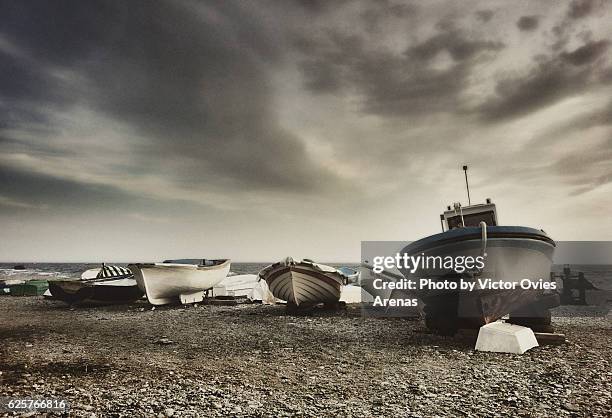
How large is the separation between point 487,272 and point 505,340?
1982mm

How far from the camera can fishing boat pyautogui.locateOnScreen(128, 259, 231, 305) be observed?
1850 centimetres

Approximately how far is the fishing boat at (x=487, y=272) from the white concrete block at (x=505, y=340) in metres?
0.67

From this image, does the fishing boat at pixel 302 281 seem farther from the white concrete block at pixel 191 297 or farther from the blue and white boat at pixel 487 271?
the blue and white boat at pixel 487 271

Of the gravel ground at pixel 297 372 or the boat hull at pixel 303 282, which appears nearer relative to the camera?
the gravel ground at pixel 297 372

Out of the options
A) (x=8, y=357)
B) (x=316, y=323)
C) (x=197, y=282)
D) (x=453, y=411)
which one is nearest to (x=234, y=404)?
(x=453, y=411)

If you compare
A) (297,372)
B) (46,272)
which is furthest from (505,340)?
(46,272)

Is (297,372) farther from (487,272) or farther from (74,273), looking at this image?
(74,273)

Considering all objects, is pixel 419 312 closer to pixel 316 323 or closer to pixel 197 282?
pixel 316 323

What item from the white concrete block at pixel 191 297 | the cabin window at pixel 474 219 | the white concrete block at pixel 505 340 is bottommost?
the white concrete block at pixel 505 340

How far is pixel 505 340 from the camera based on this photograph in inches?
350

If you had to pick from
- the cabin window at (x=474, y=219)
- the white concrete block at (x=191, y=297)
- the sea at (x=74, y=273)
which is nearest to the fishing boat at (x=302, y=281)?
the cabin window at (x=474, y=219)

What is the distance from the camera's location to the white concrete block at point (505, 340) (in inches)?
343

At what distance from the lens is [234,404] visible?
551 cm

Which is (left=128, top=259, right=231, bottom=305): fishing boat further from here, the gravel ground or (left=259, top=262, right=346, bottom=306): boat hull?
the gravel ground
